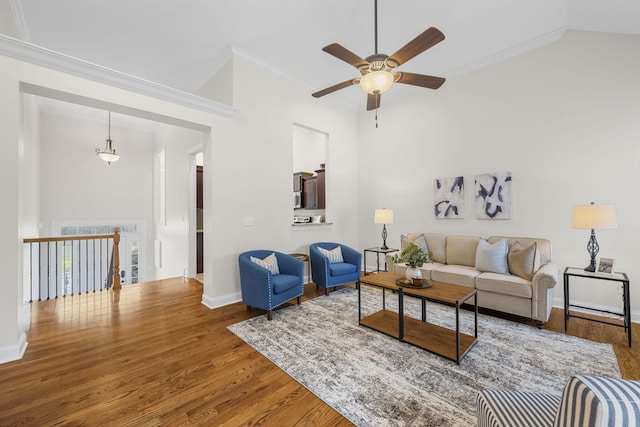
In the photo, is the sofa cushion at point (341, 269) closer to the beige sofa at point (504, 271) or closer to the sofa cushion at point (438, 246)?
the beige sofa at point (504, 271)

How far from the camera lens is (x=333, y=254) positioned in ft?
14.8

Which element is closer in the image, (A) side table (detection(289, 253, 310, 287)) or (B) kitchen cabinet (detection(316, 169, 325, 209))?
(A) side table (detection(289, 253, 310, 287))

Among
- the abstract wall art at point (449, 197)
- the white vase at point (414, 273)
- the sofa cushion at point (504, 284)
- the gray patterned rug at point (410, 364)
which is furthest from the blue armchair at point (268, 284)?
the abstract wall art at point (449, 197)

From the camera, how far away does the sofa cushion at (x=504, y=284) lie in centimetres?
300

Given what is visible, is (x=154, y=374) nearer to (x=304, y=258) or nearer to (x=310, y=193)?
(x=304, y=258)

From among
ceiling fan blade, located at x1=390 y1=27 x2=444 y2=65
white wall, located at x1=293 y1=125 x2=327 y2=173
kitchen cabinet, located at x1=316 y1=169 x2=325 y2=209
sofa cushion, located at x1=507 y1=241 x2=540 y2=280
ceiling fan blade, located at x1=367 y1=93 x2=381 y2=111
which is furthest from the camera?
white wall, located at x1=293 y1=125 x2=327 y2=173

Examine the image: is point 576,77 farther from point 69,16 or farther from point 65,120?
point 65,120

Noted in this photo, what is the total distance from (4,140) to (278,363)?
126 inches

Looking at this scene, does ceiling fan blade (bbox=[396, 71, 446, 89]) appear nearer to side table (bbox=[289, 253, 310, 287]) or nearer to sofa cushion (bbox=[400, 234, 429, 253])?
sofa cushion (bbox=[400, 234, 429, 253])

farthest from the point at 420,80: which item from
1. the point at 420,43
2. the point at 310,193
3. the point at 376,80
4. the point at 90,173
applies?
the point at 90,173

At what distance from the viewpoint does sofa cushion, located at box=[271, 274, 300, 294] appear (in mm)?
3289

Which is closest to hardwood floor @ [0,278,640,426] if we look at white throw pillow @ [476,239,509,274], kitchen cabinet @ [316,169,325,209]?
white throw pillow @ [476,239,509,274]

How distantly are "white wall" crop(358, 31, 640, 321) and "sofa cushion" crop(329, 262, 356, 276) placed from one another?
1596 millimetres

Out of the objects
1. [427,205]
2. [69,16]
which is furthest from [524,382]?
[69,16]
